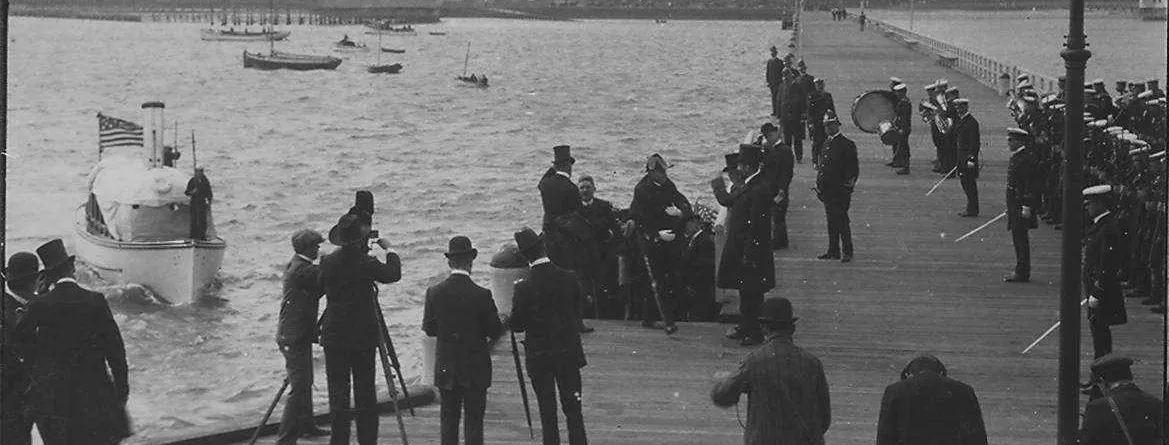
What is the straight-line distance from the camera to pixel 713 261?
1670cm

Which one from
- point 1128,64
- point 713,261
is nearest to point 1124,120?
point 713,261

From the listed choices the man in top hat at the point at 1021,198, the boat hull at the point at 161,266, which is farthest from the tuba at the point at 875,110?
the boat hull at the point at 161,266

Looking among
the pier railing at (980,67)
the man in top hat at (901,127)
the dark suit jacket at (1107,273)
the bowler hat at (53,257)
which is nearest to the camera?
the bowler hat at (53,257)

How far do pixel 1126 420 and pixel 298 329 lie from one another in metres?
5.86

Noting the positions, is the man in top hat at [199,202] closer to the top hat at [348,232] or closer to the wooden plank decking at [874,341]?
the wooden plank decking at [874,341]

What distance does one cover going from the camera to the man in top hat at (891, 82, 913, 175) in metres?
28.4

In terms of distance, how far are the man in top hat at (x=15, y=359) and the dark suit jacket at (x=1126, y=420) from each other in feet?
20.4

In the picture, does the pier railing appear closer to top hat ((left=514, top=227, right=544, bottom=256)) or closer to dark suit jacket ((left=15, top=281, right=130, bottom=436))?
top hat ((left=514, top=227, right=544, bottom=256))

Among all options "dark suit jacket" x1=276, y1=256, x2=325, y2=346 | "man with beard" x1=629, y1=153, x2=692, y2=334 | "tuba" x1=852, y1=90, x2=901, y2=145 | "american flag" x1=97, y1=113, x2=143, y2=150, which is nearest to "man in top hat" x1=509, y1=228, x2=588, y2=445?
"dark suit jacket" x1=276, y1=256, x2=325, y2=346

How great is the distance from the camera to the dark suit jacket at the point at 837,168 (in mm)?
19719

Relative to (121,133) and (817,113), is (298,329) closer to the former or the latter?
(817,113)

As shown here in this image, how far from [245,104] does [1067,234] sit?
103 m

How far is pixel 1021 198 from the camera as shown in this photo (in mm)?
18438

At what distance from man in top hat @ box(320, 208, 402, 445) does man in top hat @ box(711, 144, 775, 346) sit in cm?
424
